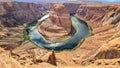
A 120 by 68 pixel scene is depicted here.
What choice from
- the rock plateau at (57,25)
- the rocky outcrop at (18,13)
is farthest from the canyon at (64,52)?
the rock plateau at (57,25)

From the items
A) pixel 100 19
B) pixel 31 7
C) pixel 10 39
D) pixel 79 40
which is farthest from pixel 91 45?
pixel 31 7

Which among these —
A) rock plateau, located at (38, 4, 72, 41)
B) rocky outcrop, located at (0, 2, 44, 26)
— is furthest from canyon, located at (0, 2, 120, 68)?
rock plateau, located at (38, 4, 72, 41)

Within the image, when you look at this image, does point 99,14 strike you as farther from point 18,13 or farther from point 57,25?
point 18,13

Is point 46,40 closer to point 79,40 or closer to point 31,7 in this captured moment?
point 79,40

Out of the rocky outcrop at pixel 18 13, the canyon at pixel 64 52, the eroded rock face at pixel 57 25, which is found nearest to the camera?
the canyon at pixel 64 52

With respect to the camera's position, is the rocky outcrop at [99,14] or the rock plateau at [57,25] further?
the rocky outcrop at [99,14]

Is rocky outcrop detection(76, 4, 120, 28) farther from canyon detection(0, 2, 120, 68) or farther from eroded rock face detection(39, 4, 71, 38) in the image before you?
eroded rock face detection(39, 4, 71, 38)

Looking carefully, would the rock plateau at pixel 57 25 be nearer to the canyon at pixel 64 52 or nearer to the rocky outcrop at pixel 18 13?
the canyon at pixel 64 52
